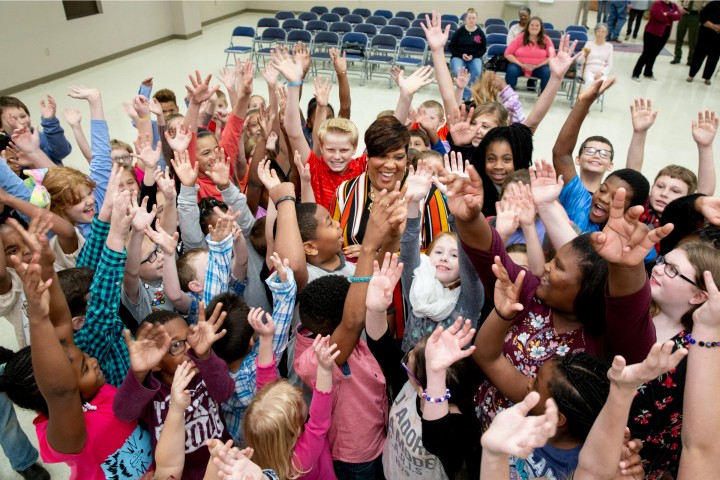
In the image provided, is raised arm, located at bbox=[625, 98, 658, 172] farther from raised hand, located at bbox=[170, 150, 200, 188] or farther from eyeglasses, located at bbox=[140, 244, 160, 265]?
eyeglasses, located at bbox=[140, 244, 160, 265]

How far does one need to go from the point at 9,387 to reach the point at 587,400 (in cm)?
176

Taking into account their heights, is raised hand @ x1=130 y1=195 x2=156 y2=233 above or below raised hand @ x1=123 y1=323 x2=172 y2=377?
above

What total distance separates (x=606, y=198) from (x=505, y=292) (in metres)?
1.33

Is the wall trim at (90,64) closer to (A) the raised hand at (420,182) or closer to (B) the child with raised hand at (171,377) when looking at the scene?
(B) the child with raised hand at (171,377)

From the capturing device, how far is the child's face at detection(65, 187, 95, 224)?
98.3 inches

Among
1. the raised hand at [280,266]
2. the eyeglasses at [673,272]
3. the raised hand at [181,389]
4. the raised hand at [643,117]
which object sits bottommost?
the raised hand at [181,389]

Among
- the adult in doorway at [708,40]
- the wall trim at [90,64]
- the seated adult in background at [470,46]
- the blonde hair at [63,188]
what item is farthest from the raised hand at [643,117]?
the wall trim at [90,64]

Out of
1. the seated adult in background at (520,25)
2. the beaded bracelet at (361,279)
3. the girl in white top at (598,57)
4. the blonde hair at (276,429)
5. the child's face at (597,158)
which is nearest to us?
the blonde hair at (276,429)

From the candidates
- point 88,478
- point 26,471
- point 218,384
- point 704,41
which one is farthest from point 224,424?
point 704,41

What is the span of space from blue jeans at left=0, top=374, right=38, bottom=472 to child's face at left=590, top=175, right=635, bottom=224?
2.96m

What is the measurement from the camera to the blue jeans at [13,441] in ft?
7.12

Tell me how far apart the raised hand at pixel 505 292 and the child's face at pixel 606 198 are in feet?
4.23

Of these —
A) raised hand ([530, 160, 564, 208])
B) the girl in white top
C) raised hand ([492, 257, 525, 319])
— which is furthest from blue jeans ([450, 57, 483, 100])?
raised hand ([492, 257, 525, 319])

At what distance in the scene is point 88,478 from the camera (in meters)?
1.63
